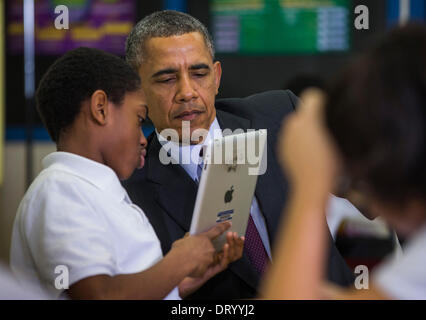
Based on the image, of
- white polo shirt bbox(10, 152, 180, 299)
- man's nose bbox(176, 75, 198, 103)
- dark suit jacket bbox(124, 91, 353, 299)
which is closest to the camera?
white polo shirt bbox(10, 152, 180, 299)

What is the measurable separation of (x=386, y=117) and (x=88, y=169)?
24.7 inches

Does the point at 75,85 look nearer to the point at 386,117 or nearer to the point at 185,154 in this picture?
the point at 185,154

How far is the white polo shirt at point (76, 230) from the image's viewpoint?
1.01 meters

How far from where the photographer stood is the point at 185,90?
1.54 m

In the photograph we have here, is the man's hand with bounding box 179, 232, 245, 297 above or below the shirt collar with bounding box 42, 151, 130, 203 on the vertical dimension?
below

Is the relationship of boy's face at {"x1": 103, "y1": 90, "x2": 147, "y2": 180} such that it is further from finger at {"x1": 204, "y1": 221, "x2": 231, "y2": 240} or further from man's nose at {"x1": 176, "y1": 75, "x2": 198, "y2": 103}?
man's nose at {"x1": 176, "y1": 75, "x2": 198, "y2": 103}

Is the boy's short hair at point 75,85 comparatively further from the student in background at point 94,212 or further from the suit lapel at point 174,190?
the suit lapel at point 174,190

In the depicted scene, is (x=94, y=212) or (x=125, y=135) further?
(x=125, y=135)

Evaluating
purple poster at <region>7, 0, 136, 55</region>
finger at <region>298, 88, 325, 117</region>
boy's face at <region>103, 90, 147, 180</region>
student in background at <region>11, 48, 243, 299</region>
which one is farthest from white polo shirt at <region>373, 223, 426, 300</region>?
purple poster at <region>7, 0, 136, 55</region>

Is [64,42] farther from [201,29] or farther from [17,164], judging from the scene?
[201,29]

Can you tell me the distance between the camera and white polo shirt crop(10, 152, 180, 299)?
1.01 meters

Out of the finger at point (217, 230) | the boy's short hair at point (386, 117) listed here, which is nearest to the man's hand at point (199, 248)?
the finger at point (217, 230)

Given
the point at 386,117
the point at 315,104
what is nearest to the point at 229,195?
the point at 315,104

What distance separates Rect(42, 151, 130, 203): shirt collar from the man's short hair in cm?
56
